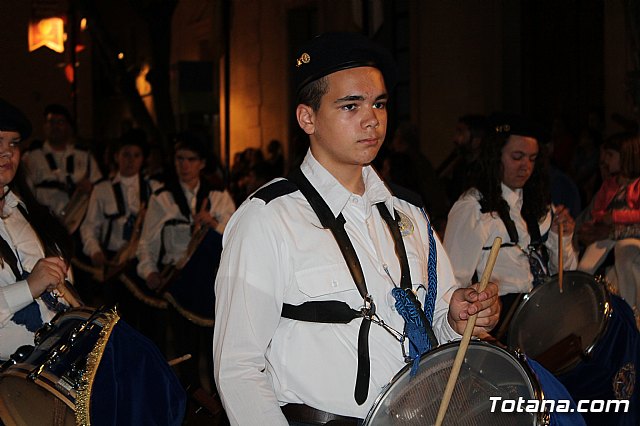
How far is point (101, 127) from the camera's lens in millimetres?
39094

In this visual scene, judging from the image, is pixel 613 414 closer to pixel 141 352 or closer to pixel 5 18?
pixel 141 352

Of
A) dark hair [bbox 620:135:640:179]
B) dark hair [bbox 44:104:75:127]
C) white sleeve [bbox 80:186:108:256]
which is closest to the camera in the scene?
dark hair [bbox 620:135:640:179]

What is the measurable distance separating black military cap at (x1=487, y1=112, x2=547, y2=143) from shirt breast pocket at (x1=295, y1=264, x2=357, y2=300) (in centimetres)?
330

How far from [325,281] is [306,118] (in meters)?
0.57

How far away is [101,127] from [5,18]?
103 feet

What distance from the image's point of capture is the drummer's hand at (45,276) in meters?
4.11

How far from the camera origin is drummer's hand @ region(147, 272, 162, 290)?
8844 mm

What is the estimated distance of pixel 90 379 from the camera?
3.66 m

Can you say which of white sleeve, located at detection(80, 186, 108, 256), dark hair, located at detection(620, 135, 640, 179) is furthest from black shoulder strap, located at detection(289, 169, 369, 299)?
white sleeve, located at detection(80, 186, 108, 256)

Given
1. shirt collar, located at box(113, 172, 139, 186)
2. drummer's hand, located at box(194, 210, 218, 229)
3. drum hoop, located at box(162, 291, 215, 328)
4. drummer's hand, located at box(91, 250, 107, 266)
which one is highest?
shirt collar, located at box(113, 172, 139, 186)

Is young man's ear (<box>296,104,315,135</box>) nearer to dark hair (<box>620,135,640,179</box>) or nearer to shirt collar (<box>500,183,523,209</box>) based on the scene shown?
shirt collar (<box>500,183,523,209</box>)

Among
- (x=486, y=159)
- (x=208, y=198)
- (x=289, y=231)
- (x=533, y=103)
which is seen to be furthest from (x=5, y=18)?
(x=533, y=103)

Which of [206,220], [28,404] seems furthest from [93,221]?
[28,404]

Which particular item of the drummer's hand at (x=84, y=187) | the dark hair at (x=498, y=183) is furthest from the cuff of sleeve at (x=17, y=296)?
the drummer's hand at (x=84, y=187)
